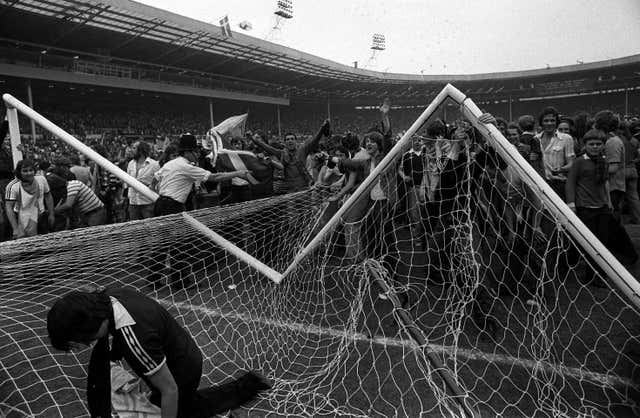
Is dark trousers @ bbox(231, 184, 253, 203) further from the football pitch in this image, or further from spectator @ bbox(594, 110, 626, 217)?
spectator @ bbox(594, 110, 626, 217)

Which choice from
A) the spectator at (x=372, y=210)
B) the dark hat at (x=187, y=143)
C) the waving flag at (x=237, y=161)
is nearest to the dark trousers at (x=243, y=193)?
the waving flag at (x=237, y=161)

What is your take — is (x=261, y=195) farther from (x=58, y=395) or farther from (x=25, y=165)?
(x=58, y=395)

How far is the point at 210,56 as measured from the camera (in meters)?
28.9

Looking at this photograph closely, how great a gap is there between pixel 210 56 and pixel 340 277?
2800cm

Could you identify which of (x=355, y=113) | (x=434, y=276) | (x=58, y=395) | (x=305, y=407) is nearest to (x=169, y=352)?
(x=305, y=407)

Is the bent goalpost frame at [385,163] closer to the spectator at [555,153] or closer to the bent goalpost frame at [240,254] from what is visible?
the bent goalpost frame at [240,254]

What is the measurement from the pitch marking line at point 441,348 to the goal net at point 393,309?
0.05ft

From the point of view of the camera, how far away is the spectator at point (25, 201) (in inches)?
184

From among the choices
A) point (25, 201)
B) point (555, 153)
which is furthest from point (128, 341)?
point (555, 153)

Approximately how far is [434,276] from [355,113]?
4829 cm

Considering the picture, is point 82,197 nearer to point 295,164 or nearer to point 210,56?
point 295,164

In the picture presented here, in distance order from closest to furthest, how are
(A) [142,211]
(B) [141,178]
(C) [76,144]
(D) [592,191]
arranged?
(C) [76,144] → (D) [592,191] → (A) [142,211] → (B) [141,178]

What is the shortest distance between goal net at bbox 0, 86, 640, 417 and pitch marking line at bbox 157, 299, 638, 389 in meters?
0.02

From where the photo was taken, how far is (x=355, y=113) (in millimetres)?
51000
